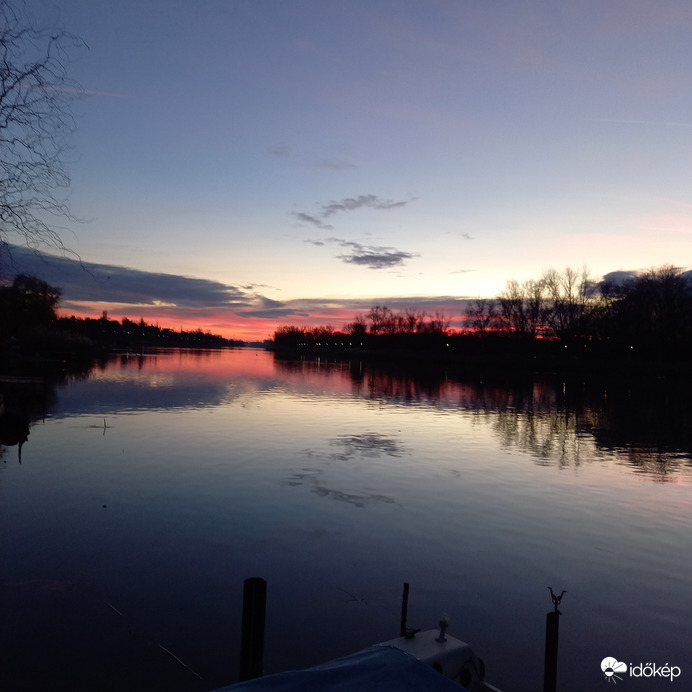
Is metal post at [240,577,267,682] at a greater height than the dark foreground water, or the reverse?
metal post at [240,577,267,682]

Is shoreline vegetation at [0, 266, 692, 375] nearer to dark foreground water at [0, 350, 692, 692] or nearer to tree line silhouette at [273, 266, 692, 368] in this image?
tree line silhouette at [273, 266, 692, 368]

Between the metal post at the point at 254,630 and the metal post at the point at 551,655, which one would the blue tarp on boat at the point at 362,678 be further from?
the metal post at the point at 551,655

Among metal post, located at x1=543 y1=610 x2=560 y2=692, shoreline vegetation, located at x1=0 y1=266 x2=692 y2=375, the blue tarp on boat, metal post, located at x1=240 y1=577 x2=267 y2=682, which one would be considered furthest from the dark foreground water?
shoreline vegetation, located at x1=0 y1=266 x2=692 y2=375

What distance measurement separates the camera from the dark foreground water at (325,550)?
27.1ft

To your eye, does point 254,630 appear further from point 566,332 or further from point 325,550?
point 566,332

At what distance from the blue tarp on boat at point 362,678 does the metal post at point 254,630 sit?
7.75 ft

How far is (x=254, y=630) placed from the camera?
6906 millimetres

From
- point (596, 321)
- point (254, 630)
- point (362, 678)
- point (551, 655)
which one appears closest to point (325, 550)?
point (254, 630)


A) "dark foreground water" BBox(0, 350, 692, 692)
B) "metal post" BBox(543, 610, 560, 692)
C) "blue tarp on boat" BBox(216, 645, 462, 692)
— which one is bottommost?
"dark foreground water" BBox(0, 350, 692, 692)

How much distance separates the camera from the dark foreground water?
8.25 metres

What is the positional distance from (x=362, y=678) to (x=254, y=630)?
2.85m

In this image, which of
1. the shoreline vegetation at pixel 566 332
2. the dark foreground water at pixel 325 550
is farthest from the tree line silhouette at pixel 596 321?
the dark foreground water at pixel 325 550

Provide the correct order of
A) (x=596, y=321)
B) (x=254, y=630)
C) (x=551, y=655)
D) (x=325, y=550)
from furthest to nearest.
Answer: (x=596, y=321), (x=325, y=550), (x=254, y=630), (x=551, y=655)

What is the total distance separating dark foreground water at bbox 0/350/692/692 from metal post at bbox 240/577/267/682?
896 mm
